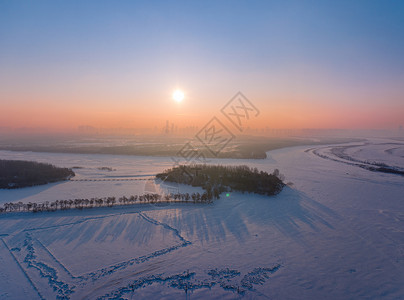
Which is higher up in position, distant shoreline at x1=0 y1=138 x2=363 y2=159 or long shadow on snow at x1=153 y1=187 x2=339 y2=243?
distant shoreline at x1=0 y1=138 x2=363 y2=159

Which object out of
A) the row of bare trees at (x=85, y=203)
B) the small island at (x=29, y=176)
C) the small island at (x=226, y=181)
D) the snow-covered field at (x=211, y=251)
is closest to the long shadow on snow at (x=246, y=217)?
the snow-covered field at (x=211, y=251)

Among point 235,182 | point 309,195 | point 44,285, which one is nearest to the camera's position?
point 44,285

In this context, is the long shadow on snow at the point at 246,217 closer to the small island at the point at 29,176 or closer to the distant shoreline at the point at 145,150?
the small island at the point at 29,176

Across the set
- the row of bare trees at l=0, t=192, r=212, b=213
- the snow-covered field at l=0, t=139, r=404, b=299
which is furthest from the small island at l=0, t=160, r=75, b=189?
the snow-covered field at l=0, t=139, r=404, b=299

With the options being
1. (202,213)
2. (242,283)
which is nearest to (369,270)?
(242,283)

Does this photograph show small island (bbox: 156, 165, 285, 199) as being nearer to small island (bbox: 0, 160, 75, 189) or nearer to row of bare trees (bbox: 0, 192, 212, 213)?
row of bare trees (bbox: 0, 192, 212, 213)

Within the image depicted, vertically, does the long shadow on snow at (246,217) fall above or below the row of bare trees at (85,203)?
below

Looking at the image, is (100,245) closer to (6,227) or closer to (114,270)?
(114,270)

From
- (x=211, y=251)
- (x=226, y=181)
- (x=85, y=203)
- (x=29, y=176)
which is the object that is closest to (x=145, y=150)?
(x=29, y=176)
